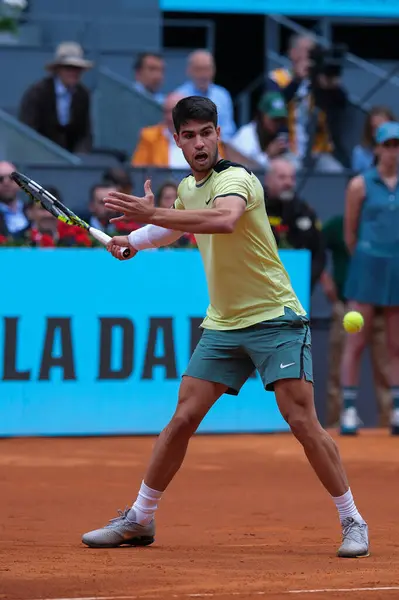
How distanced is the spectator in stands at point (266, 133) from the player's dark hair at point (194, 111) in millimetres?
7432

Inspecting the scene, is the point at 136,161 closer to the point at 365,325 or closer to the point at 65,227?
the point at 65,227

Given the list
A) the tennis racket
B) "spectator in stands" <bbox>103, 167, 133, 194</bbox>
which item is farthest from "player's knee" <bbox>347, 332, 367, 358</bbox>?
the tennis racket

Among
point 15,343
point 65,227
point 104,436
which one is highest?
point 65,227

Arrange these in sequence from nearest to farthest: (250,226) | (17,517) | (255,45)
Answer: (250,226)
(17,517)
(255,45)

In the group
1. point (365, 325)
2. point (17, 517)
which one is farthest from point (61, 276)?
point (17, 517)

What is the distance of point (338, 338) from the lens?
12.3m

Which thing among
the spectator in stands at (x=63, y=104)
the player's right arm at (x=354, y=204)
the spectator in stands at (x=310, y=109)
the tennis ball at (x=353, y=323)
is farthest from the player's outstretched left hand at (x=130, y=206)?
the spectator in stands at (x=310, y=109)

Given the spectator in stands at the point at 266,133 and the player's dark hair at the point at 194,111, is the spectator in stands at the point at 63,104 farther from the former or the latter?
the player's dark hair at the point at 194,111

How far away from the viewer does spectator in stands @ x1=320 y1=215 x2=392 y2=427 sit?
11852 mm

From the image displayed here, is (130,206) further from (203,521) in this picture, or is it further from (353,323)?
(353,323)

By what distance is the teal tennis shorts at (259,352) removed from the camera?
245 inches

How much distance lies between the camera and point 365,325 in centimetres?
1111

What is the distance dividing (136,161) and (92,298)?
119 inches

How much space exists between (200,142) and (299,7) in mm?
10817
